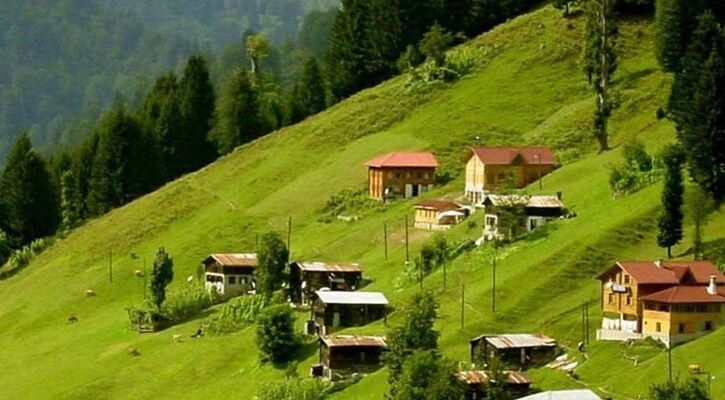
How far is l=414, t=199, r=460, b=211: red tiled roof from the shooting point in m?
112

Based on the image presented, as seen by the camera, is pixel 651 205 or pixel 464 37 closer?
pixel 651 205

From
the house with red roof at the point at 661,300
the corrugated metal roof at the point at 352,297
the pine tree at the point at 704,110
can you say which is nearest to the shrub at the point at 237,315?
the corrugated metal roof at the point at 352,297

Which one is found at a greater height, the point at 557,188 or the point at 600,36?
the point at 600,36

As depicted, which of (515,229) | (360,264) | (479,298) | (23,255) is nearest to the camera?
(479,298)

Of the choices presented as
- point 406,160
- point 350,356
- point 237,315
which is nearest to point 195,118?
point 406,160

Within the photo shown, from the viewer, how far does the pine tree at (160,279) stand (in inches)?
4343

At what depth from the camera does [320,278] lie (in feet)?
341

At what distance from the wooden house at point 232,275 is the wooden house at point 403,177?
15544 millimetres

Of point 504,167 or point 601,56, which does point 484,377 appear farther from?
point 601,56

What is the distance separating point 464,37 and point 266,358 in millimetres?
69097

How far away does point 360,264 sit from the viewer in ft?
355

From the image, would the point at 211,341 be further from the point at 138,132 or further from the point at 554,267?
the point at 138,132

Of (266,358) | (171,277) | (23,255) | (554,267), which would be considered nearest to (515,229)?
(554,267)

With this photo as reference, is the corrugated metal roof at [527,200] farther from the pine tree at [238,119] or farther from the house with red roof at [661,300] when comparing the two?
the pine tree at [238,119]
